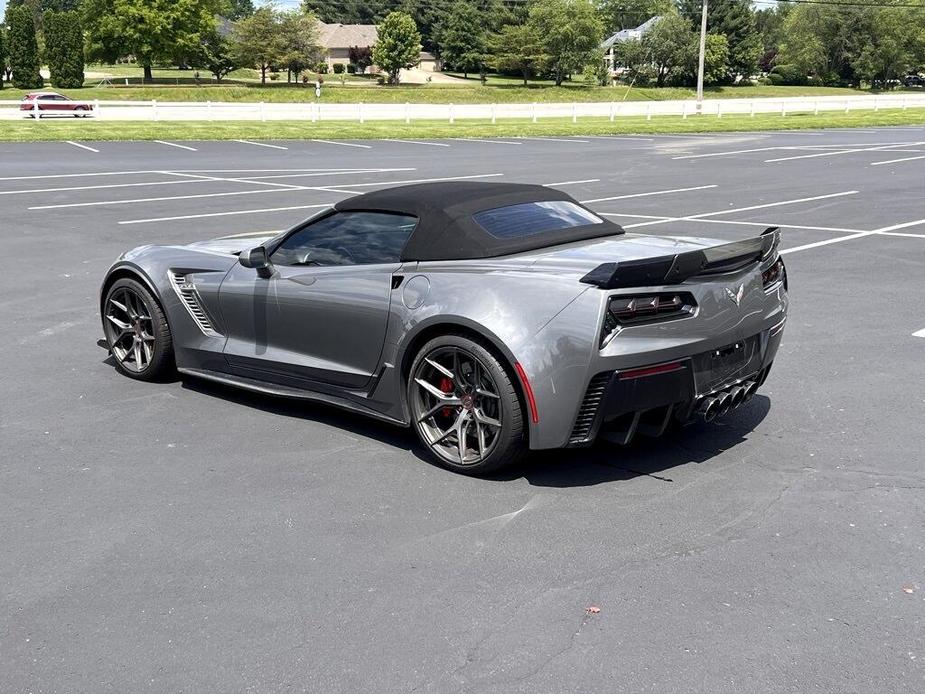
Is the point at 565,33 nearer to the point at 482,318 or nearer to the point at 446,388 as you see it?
the point at 446,388

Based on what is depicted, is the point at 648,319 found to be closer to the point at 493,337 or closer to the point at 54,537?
the point at 493,337

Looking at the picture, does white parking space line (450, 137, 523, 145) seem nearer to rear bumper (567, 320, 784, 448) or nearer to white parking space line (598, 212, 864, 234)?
white parking space line (598, 212, 864, 234)

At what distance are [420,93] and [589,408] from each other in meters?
81.3

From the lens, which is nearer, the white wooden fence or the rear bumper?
the rear bumper

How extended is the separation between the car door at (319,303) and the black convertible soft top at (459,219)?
3.6 inches

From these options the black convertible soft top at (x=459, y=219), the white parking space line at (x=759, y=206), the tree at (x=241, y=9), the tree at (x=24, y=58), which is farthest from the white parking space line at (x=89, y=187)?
the tree at (x=241, y=9)

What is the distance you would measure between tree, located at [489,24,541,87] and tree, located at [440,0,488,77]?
12.4 feet

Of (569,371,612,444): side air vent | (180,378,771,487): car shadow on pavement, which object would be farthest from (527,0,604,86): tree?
(569,371,612,444): side air vent

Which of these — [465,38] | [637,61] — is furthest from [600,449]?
[465,38]

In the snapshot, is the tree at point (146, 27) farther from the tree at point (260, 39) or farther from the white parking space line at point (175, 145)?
the white parking space line at point (175, 145)

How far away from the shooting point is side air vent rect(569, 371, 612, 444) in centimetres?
465

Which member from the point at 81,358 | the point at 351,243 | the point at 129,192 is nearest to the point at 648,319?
the point at 351,243

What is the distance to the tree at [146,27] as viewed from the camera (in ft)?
265

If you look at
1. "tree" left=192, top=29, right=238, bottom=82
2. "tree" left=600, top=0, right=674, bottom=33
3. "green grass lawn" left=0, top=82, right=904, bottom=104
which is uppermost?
"tree" left=600, top=0, right=674, bottom=33
